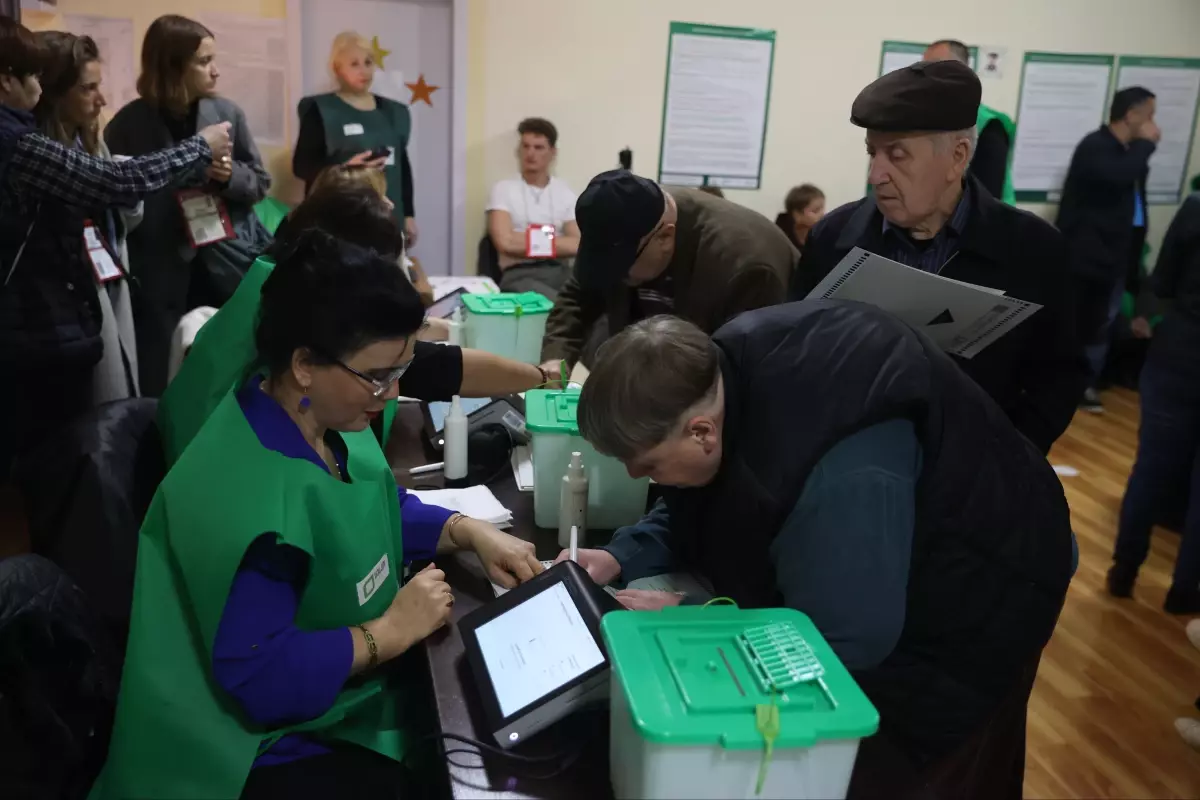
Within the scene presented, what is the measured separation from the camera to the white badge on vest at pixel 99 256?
2.80 metres

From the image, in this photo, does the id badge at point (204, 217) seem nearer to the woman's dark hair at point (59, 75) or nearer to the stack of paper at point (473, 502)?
the woman's dark hair at point (59, 75)

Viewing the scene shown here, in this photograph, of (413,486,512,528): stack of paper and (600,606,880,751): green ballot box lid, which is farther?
(413,486,512,528): stack of paper

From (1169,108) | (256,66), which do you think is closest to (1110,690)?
(256,66)

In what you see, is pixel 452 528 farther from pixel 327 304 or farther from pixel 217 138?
pixel 217 138

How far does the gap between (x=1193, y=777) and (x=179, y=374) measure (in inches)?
96.8

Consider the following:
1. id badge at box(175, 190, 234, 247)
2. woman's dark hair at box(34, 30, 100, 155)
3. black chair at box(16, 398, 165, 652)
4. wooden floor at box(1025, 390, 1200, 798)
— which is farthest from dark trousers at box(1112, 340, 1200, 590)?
woman's dark hair at box(34, 30, 100, 155)

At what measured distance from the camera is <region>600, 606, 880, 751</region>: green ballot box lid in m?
0.88

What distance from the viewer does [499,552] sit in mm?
1500

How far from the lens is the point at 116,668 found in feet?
4.36

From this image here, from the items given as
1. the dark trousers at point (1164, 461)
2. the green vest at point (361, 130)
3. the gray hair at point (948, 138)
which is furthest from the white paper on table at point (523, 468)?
the green vest at point (361, 130)

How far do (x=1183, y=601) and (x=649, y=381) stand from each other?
2.78 metres

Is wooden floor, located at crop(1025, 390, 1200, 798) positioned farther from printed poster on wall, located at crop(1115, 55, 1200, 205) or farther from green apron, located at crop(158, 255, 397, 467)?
printed poster on wall, located at crop(1115, 55, 1200, 205)

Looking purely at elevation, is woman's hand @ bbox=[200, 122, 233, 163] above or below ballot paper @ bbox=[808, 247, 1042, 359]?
above

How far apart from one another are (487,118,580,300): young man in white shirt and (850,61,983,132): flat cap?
3019 mm
